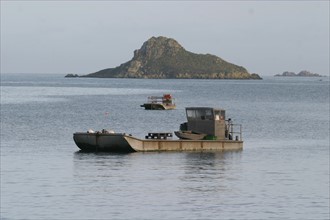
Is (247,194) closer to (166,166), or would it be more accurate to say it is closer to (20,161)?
(166,166)

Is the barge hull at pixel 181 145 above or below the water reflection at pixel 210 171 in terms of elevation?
above

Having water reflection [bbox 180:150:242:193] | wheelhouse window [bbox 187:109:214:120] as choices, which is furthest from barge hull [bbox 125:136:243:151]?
wheelhouse window [bbox 187:109:214:120]

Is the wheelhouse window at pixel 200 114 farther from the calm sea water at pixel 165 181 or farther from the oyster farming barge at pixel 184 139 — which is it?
the calm sea water at pixel 165 181

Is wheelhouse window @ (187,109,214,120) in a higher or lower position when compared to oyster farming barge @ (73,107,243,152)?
higher

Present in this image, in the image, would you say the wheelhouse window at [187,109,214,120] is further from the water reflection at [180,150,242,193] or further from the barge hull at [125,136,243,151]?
the water reflection at [180,150,242,193]

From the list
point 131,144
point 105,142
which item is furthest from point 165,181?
point 105,142

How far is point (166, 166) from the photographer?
6053 cm

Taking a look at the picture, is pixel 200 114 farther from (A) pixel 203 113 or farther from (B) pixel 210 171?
(B) pixel 210 171

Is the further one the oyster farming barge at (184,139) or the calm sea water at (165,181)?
the oyster farming barge at (184,139)

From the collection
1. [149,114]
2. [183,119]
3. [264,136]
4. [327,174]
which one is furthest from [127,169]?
[149,114]

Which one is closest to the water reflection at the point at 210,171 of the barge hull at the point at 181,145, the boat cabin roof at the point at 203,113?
the barge hull at the point at 181,145

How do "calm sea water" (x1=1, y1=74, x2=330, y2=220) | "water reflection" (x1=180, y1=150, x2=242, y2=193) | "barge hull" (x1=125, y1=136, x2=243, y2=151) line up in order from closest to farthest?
Answer: "calm sea water" (x1=1, y1=74, x2=330, y2=220) < "water reflection" (x1=180, y1=150, x2=242, y2=193) < "barge hull" (x1=125, y1=136, x2=243, y2=151)

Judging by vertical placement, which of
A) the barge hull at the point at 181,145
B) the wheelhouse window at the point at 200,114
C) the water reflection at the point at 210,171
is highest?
the wheelhouse window at the point at 200,114

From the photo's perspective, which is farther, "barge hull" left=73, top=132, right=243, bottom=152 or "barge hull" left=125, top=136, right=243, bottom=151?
"barge hull" left=125, top=136, right=243, bottom=151
